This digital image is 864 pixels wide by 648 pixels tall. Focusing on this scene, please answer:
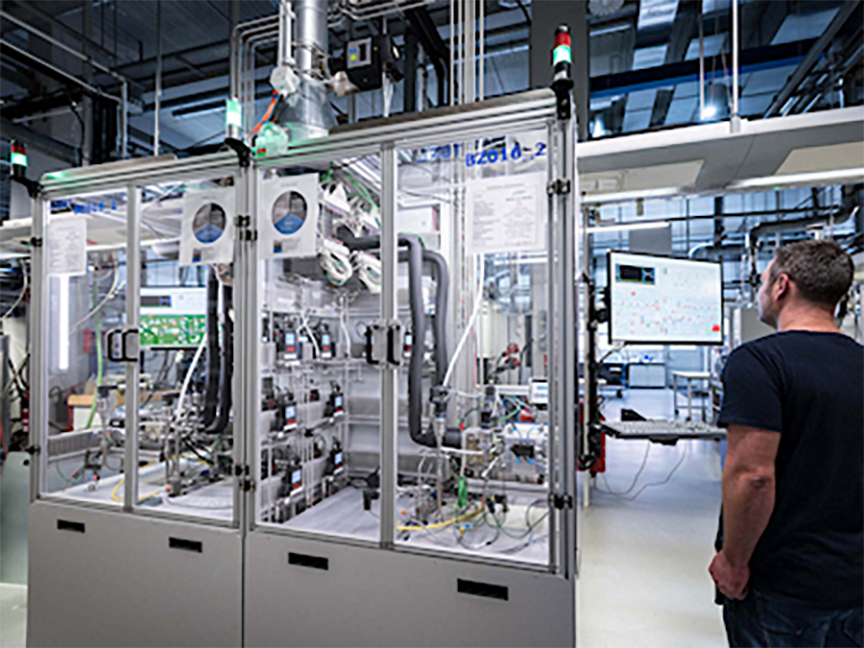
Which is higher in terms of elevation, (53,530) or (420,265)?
(420,265)

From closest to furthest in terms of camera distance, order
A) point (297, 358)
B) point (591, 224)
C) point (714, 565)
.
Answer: point (714, 565)
point (297, 358)
point (591, 224)

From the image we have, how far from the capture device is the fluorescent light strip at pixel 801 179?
2.56 metres

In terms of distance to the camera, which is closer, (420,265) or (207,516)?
(207,516)

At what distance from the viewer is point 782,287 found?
135 cm

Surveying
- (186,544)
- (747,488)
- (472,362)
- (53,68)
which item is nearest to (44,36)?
(53,68)

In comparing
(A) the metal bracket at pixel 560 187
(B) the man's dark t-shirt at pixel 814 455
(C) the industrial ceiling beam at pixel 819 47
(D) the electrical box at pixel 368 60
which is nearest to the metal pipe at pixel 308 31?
(D) the electrical box at pixel 368 60

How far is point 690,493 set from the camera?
4.54m

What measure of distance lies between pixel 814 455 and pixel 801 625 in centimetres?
43

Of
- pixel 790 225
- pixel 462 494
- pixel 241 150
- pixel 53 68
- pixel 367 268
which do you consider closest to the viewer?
pixel 241 150

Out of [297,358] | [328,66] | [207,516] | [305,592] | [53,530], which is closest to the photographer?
[305,592]

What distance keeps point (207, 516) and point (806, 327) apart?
2255 millimetres

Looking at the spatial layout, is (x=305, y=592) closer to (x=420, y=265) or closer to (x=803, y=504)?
(x=420, y=265)

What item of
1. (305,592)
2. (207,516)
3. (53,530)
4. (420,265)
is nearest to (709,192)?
(420,265)

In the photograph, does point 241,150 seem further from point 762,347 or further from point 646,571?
point 646,571
